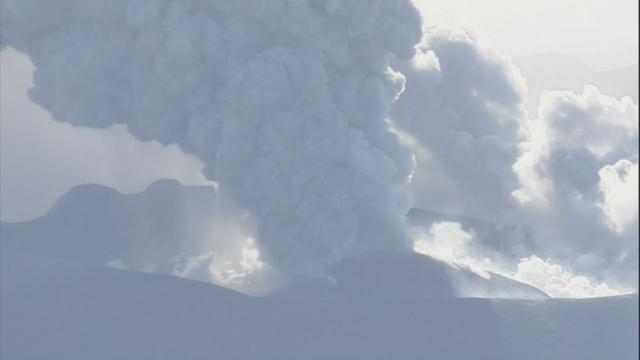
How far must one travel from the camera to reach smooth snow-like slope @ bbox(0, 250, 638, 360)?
76500 millimetres

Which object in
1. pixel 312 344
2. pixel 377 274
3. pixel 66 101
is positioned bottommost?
pixel 312 344

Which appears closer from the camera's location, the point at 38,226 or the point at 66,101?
the point at 66,101

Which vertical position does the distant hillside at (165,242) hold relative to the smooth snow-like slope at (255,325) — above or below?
above

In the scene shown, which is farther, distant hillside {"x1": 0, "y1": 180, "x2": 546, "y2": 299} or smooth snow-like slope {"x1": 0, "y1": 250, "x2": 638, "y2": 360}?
distant hillside {"x1": 0, "y1": 180, "x2": 546, "y2": 299}

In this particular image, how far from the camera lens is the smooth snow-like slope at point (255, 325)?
251 feet

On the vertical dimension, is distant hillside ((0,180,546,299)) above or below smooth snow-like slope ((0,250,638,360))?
above

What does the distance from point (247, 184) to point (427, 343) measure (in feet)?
41.9

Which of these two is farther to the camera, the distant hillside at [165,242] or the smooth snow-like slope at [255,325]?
the distant hillside at [165,242]

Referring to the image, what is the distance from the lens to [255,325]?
7950 centimetres

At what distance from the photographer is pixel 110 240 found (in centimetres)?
9256

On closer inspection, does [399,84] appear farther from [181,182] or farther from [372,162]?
[181,182]

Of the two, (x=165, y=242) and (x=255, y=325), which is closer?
(x=255, y=325)

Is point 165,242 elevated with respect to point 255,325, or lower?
elevated

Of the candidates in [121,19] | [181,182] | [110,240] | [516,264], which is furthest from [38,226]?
[516,264]
